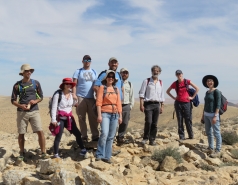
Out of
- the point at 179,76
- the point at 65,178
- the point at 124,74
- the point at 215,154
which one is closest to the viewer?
the point at 65,178

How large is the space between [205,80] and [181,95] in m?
1.01

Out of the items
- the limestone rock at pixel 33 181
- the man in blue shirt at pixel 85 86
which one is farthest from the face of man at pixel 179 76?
the limestone rock at pixel 33 181

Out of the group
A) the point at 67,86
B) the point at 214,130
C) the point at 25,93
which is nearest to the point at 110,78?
the point at 67,86

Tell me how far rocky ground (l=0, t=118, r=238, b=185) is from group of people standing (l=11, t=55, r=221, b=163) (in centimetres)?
36

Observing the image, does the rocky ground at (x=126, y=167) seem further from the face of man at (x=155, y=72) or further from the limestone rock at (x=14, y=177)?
the face of man at (x=155, y=72)

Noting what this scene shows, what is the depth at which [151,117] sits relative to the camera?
730cm

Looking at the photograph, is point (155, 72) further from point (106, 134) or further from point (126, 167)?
point (126, 167)

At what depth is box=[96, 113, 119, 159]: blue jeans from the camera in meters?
5.73

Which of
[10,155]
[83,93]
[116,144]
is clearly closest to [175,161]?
[116,144]

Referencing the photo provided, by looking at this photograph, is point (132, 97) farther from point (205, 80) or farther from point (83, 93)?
point (205, 80)

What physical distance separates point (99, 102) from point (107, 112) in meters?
0.26

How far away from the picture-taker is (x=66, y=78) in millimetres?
6047

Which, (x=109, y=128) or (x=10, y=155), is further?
(x=10, y=155)

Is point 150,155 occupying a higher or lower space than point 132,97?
lower
